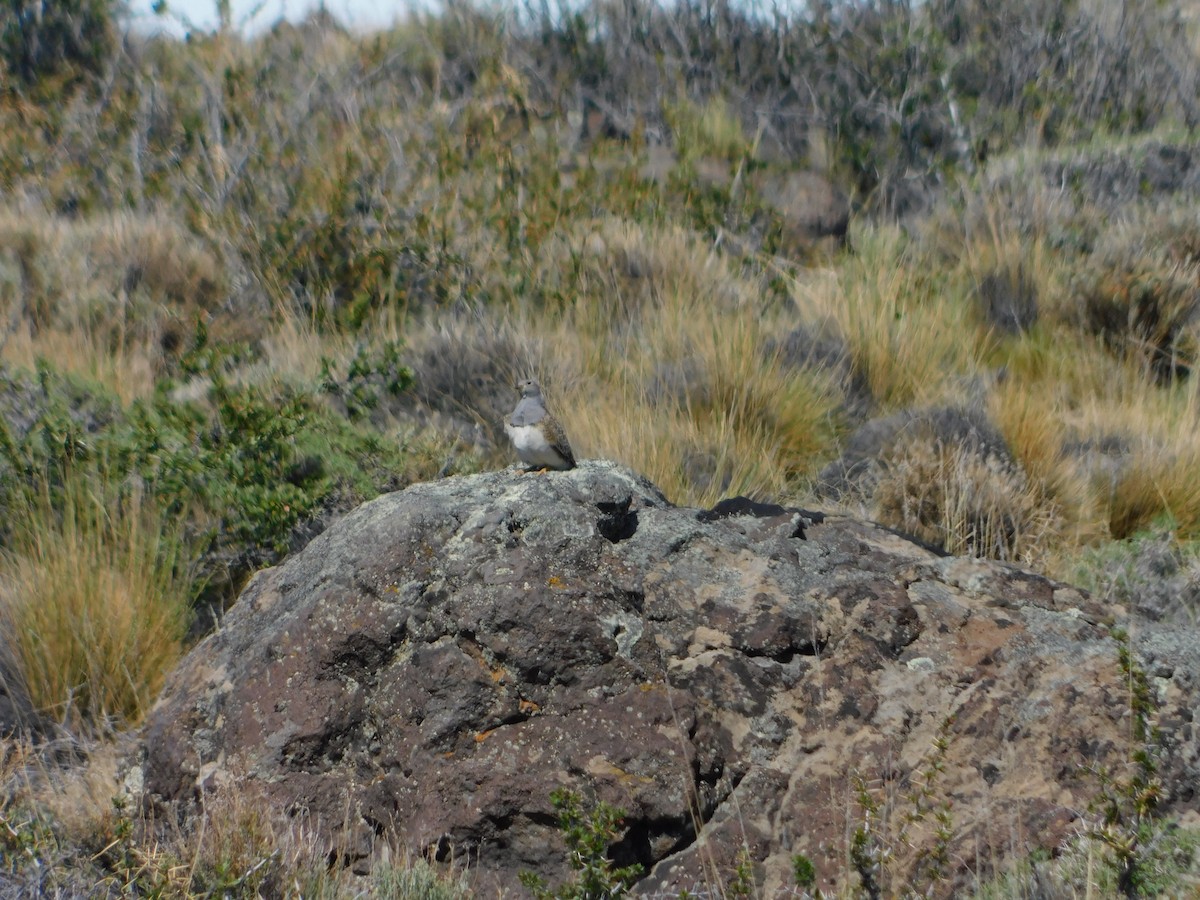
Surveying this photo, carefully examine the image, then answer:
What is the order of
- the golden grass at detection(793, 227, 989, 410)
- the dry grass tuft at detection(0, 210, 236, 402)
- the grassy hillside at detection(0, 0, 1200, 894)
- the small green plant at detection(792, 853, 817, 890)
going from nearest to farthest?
the small green plant at detection(792, 853, 817, 890)
the grassy hillside at detection(0, 0, 1200, 894)
the golden grass at detection(793, 227, 989, 410)
the dry grass tuft at detection(0, 210, 236, 402)

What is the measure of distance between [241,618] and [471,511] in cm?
91

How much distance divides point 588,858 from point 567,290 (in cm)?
564

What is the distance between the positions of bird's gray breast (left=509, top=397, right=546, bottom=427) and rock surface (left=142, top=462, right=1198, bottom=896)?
1.78 ft

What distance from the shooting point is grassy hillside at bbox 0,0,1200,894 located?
5.19m

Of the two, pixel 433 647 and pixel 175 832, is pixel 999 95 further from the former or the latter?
pixel 175 832

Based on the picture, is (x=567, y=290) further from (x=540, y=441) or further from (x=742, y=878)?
(x=742, y=878)

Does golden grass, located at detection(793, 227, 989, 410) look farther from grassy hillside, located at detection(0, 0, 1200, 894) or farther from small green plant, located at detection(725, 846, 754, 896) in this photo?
small green plant, located at detection(725, 846, 754, 896)

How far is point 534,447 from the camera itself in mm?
4254

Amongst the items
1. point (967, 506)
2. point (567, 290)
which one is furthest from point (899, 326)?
point (567, 290)

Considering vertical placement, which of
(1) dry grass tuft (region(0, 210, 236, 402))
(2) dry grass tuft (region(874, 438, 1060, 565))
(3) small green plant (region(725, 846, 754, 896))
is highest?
(1) dry grass tuft (region(0, 210, 236, 402))

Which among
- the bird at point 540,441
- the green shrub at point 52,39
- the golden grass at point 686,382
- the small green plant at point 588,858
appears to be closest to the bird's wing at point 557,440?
the bird at point 540,441

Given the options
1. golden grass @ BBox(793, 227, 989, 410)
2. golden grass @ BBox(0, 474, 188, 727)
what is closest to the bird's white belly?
golden grass @ BBox(0, 474, 188, 727)

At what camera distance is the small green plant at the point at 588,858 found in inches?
109

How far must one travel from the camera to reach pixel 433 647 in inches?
135
